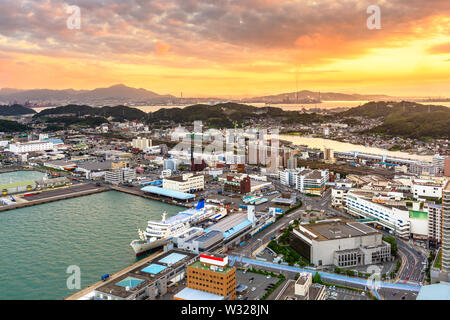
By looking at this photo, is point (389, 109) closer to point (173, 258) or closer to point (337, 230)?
point (337, 230)

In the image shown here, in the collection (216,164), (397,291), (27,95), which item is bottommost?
(397,291)

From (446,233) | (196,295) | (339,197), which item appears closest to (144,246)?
(196,295)

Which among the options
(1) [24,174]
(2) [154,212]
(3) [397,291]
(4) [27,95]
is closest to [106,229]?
(2) [154,212]

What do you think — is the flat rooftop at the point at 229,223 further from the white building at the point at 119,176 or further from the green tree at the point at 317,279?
the white building at the point at 119,176

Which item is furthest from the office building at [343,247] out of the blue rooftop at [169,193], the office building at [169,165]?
the office building at [169,165]
